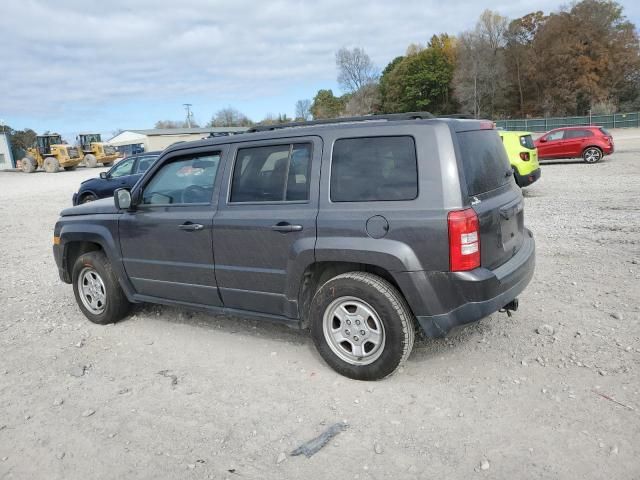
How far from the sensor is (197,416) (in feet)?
11.5

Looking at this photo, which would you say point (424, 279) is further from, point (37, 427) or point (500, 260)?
point (37, 427)

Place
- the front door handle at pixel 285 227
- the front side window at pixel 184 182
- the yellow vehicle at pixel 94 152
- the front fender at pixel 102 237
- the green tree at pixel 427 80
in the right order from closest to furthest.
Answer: the front door handle at pixel 285 227, the front side window at pixel 184 182, the front fender at pixel 102 237, the yellow vehicle at pixel 94 152, the green tree at pixel 427 80

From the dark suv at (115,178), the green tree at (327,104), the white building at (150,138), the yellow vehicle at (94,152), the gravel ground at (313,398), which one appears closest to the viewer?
the gravel ground at (313,398)

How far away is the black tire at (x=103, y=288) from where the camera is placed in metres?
5.18

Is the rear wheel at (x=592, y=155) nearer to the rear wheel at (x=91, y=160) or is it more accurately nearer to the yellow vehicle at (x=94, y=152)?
the yellow vehicle at (x=94, y=152)

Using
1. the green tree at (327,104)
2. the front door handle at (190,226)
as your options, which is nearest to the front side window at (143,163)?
the front door handle at (190,226)

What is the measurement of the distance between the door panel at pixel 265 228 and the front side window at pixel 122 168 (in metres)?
10.2

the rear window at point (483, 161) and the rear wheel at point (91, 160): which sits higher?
the rear wheel at point (91, 160)

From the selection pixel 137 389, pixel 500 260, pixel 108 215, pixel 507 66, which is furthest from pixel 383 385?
pixel 507 66

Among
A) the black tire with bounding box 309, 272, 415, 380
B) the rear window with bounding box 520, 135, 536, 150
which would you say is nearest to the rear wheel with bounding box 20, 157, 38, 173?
the rear window with bounding box 520, 135, 536, 150

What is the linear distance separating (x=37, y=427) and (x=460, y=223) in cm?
314

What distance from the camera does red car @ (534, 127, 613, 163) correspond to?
19.3m

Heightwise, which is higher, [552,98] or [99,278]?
[552,98]

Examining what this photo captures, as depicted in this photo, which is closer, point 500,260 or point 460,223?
point 460,223
